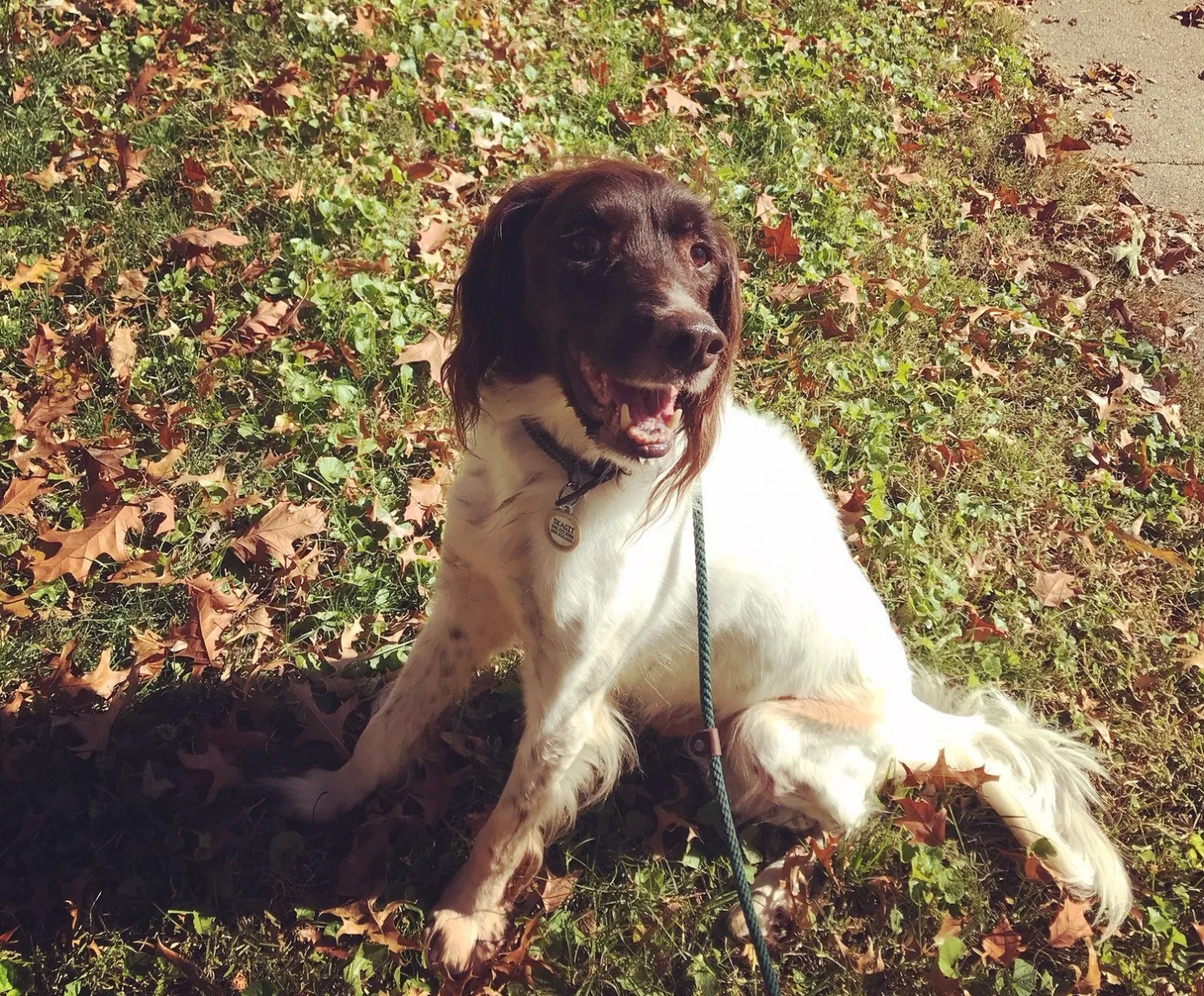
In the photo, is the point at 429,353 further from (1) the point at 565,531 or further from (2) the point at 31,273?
(1) the point at 565,531

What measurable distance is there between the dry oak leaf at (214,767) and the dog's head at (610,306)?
1381mm

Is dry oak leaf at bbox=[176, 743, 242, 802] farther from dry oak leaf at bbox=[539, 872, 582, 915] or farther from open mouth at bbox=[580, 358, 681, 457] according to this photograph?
open mouth at bbox=[580, 358, 681, 457]

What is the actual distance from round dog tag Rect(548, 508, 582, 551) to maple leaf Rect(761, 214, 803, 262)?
121 inches

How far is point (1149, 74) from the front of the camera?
7438 mm

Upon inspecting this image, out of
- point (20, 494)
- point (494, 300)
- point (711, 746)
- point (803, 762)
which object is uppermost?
point (494, 300)

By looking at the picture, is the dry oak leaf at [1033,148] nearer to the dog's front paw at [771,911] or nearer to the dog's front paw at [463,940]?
the dog's front paw at [771,911]

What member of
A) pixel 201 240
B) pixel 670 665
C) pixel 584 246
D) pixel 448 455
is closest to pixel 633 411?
pixel 584 246

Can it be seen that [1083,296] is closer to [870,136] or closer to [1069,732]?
[870,136]

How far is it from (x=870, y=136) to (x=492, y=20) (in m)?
2.61

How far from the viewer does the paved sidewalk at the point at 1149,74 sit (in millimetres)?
6445

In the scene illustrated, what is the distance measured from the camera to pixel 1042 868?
2828mm

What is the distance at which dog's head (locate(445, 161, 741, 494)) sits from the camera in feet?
6.68

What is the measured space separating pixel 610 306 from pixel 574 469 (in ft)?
1.38

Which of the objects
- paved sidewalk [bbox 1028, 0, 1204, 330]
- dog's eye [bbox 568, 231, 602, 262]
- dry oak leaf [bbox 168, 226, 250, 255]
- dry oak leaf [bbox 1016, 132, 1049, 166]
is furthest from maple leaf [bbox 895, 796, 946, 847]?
dry oak leaf [bbox 1016, 132, 1049, 166]
